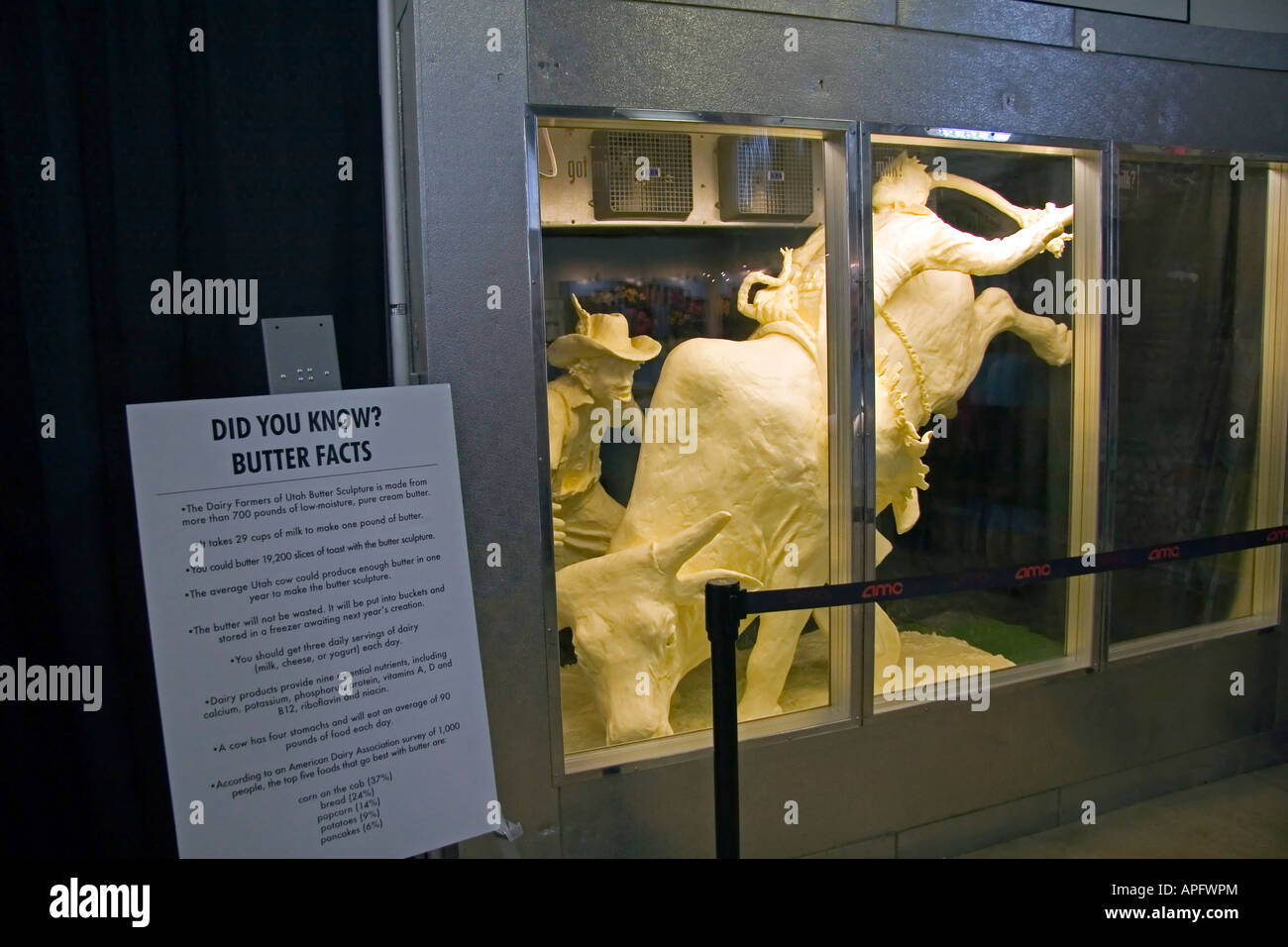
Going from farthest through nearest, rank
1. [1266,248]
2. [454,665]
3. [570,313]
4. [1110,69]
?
1. [1266,248]
2. [1110,69]
3. [570,313]
4. [454,665]

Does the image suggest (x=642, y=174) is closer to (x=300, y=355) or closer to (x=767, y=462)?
(x=767, y=462)

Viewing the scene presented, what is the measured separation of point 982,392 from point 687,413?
1.17 metres

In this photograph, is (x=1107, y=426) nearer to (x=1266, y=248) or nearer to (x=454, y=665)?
(x=1266, y=248)

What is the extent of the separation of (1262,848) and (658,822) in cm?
207

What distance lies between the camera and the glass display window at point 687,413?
2875mm

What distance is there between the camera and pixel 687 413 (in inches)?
120

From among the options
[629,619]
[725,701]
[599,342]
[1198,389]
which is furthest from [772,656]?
[1198,389]

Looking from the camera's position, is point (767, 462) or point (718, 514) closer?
point (718, 514)

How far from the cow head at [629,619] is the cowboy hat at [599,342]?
1.79 ft

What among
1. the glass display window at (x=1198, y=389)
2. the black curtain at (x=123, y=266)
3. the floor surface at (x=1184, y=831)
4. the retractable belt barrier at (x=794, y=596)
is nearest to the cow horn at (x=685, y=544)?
the retractable belt barrier at (x=794, y=596)

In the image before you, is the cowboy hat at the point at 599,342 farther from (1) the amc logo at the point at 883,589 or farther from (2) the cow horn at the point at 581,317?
(1) the amc logo at the point at 883,589

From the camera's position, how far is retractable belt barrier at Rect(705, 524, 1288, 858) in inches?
90.0

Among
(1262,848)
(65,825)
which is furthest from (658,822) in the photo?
(1262,848)

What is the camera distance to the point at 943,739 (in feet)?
10.9
